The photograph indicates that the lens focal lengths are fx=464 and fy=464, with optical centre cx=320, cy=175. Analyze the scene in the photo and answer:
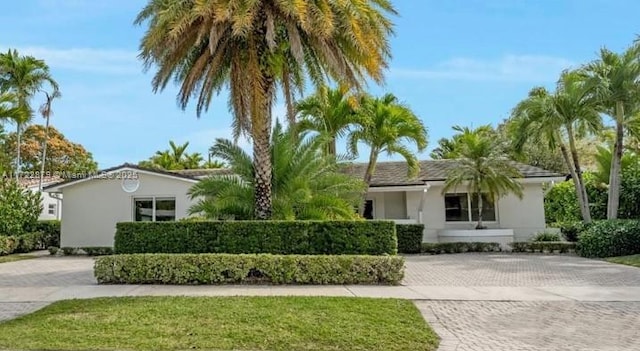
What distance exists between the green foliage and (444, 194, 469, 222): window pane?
2187 centimetres

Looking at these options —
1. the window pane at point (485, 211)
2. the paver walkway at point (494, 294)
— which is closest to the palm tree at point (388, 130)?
the window pane at point (485, 211)

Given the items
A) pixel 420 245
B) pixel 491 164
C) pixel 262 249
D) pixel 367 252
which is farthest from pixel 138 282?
pixel 491 164

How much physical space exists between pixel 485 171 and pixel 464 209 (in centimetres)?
369

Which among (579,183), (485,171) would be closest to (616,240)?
(579,183)

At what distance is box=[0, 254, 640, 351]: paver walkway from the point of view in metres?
7.21

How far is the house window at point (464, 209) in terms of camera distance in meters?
24.1

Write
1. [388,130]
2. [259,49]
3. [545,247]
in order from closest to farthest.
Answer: [259,49] < [545,247] < [388,130]

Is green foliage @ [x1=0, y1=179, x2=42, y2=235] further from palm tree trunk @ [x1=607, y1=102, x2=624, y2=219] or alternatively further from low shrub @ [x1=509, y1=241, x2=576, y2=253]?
palm tree trunk @ [x1=607, y1=102, x2=624, y2=219]

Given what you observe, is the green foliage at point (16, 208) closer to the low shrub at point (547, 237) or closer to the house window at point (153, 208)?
the house window at point (153, 208)

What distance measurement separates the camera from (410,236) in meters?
21.0

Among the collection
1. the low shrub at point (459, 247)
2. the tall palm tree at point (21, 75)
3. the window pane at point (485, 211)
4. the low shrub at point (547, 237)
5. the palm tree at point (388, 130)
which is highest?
the tall palm tree at point (21, 75)

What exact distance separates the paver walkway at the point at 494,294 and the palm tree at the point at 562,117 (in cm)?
626

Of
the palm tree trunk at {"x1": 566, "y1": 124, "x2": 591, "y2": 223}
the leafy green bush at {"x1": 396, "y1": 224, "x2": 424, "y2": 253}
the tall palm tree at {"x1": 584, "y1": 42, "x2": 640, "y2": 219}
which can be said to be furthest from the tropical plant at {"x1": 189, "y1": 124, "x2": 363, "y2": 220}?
the tall palm tree at {"x1": 584, "y1": 42, "x2": 640, "y2": 219}

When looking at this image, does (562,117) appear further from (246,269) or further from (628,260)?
(246,269)
